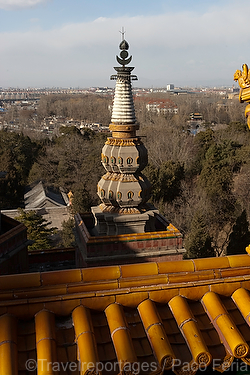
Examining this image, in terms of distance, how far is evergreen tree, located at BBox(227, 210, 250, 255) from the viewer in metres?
15.2

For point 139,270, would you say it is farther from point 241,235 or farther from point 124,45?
point 241,235

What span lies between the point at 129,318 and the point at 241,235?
43.9 ft

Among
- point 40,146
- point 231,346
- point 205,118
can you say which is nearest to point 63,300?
point 231,346

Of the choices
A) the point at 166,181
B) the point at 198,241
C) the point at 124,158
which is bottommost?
the point at 198,241

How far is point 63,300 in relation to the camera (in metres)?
2.91

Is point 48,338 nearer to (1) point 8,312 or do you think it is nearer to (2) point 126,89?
(1) point 8,312

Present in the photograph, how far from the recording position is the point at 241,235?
15.3m

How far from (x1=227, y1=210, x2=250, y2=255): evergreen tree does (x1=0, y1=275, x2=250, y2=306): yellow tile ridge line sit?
41.4 feet

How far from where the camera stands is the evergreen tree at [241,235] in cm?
1523

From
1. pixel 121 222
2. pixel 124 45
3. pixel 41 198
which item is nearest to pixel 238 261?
pixel 121 222

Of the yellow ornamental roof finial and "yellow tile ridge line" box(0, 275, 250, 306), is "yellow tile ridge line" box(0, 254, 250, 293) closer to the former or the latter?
"yellow tile ridge line" box(0, 275, 250, 306)

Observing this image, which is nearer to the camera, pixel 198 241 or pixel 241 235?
pixel 198 241

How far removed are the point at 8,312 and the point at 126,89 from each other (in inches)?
274

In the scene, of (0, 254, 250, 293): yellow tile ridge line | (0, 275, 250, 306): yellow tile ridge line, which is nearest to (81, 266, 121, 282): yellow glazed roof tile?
(0, 254, 250, 293): yellow tile ridge line
